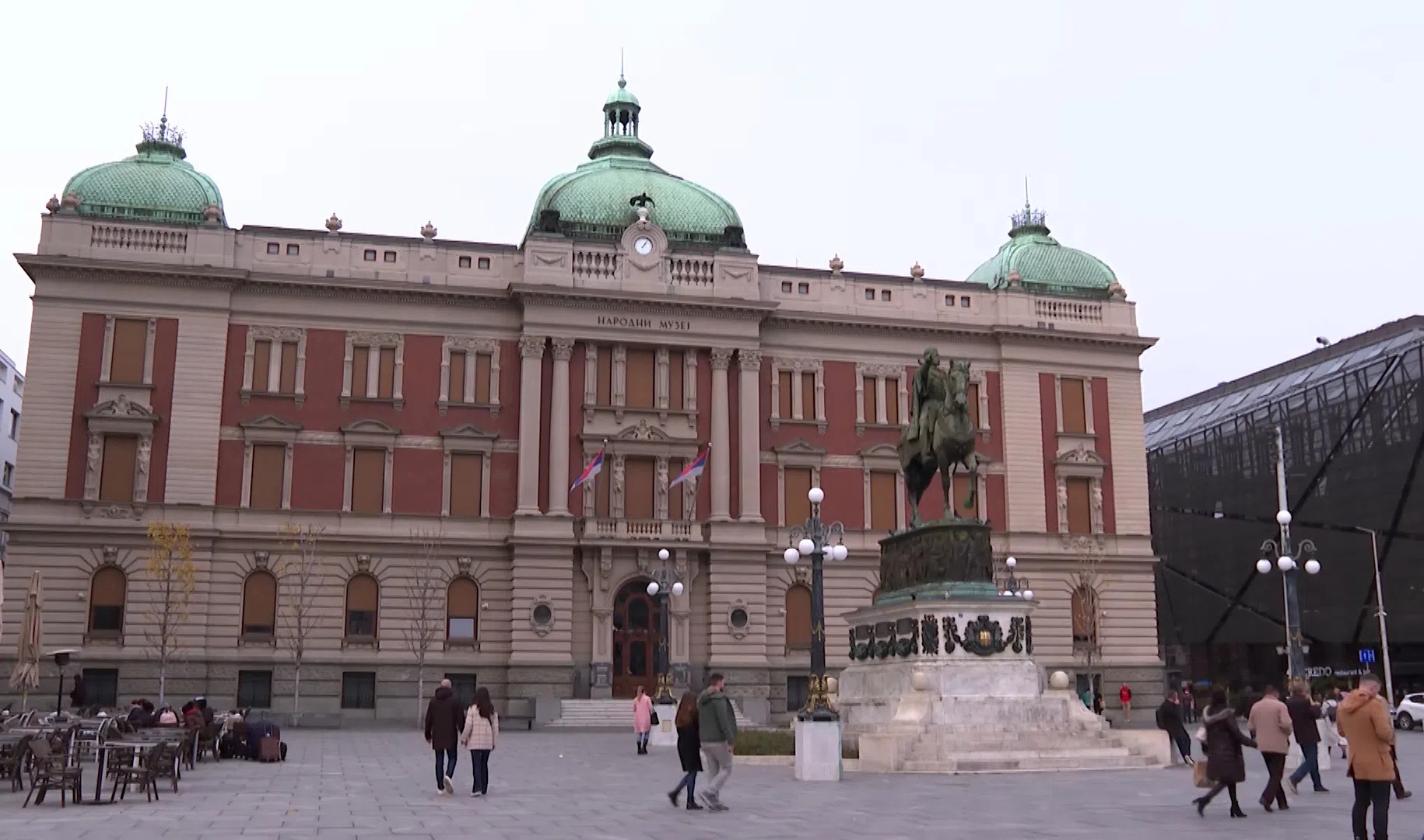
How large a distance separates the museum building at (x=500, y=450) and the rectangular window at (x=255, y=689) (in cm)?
12

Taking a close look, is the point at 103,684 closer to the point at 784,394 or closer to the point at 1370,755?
the point at 784,394

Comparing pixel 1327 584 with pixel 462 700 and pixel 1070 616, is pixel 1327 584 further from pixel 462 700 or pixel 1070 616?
pixel 462 700

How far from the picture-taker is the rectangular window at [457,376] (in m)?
51.8

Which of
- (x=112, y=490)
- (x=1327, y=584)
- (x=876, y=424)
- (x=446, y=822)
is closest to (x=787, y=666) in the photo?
(x=876, y=424)

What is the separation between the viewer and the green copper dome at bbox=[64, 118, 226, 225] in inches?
2013

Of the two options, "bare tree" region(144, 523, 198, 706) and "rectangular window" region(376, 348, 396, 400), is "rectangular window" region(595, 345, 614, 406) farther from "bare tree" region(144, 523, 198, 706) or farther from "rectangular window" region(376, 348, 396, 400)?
"bare tree" region(144, 523, 198, 706)

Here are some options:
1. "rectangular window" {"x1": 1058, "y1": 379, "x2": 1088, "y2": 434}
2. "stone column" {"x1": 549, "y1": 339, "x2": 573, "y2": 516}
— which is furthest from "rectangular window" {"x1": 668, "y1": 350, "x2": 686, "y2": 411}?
"rectangular window" {"x1": 1058, "y1": 379, "x2": 1088, "y2": 434}

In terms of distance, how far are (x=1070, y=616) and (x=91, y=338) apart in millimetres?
39744

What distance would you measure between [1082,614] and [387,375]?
98.2 feet

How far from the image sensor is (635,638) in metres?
51.0

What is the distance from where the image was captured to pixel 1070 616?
55438 millimetres

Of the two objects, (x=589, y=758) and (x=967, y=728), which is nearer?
(x=967, y=728)

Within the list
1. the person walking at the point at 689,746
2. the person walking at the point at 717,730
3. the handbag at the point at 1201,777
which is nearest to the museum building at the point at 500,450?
the person walking at the point at 689,746

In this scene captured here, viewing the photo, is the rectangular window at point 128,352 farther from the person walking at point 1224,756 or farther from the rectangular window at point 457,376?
the person walking at point 1224,756
